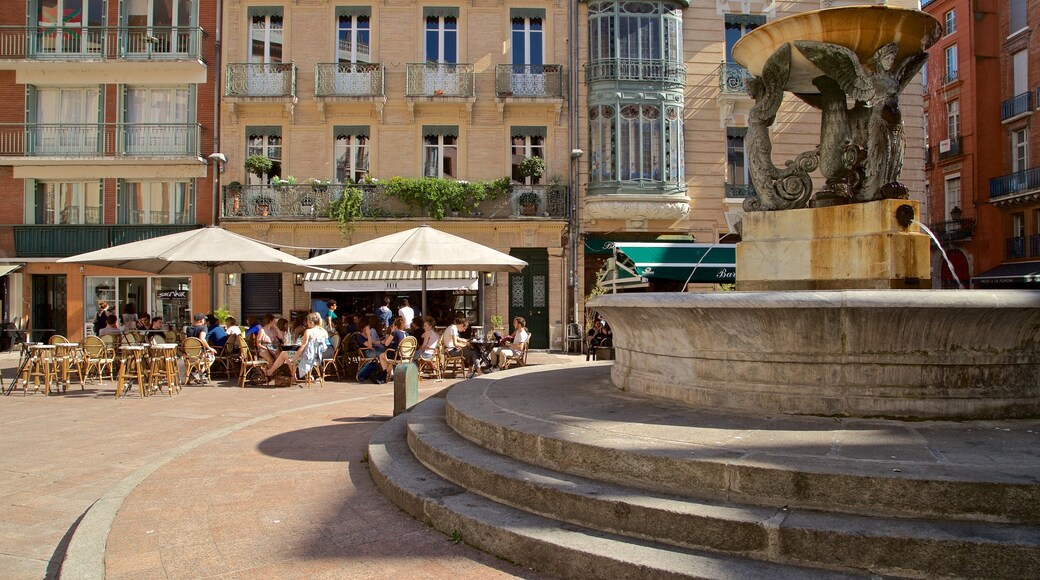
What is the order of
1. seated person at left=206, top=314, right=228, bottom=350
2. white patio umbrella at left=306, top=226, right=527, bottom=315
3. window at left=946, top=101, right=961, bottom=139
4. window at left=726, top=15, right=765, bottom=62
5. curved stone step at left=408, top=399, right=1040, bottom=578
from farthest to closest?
window at left=946, top=101, right=961, bottom=139
window at left=726, top=15, right=765, bottom=62
seated person at left=206, top=314, right=228, bottom=350
white patio umbrella at left=306, top=226, right=527, bottom=315
curved stone step at left=408, top=399, right=1040, bottom=578

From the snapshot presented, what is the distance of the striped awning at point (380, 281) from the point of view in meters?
21.1

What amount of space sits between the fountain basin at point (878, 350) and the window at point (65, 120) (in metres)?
24.0

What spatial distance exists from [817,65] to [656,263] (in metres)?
8.99

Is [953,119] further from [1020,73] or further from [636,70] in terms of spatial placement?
[636,70]

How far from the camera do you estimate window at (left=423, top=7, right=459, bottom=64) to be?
75.1 ft

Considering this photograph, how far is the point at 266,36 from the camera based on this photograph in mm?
22859

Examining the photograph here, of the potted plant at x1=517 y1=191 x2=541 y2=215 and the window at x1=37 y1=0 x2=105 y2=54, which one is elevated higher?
the window at x1=37 y1=0 x2=105 y2=54

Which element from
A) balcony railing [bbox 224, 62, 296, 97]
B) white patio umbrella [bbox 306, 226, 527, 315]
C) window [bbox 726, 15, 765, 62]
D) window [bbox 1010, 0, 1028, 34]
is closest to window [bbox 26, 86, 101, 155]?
balcony railing [bbox 224, 62, 296, 97]

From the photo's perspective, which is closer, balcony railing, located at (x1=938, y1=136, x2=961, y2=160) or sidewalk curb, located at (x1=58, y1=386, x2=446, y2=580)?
sidewalk curb, located at (x1=58, y1=386, x2=446, y2=580)

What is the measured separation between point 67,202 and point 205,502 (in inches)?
889

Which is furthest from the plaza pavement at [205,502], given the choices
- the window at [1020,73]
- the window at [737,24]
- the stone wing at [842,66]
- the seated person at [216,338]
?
the window at [1020,73]

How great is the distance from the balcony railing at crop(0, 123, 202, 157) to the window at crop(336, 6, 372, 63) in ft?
18.7

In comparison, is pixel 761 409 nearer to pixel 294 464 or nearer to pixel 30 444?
pixel 294 464

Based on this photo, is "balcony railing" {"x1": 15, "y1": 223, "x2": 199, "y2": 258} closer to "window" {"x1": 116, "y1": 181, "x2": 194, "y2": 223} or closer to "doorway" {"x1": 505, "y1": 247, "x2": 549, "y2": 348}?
"window" {"x1": 116, "y1": 181, "x2": 194, "y2": 223}
